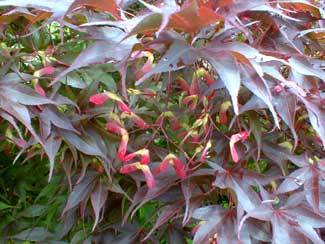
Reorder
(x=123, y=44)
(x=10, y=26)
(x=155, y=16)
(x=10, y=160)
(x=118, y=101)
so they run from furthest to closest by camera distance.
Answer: (x=10, y=160)
(x=10, y=26)
(x=118, y=101)
(x=123, y=44)
(x=155, y=16)

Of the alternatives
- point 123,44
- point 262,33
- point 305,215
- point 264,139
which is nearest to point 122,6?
point 123,44

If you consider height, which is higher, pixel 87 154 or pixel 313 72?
pixel 313 72

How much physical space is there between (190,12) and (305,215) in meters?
0.40

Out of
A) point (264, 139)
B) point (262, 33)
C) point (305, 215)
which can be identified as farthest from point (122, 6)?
point (305, 215)

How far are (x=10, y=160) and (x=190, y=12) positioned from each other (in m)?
0.67

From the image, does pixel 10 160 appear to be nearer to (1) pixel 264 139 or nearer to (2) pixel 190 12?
(1) pixel 264 139

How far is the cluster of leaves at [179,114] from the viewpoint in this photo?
0.77 metres

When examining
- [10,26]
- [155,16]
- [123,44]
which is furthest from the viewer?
[10,26]

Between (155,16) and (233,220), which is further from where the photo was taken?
(233,220)

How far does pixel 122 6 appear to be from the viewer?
2.87ft

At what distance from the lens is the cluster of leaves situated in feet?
2.52

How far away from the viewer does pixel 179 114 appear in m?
0.99

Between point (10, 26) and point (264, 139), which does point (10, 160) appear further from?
point (264, 139)

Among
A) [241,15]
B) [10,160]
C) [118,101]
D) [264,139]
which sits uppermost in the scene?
[241,15]
